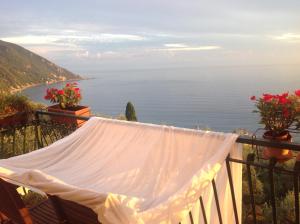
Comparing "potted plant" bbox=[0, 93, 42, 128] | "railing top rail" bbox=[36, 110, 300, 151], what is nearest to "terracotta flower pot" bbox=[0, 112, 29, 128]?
"potted plant" bbox=[0, 93, 42, 128]

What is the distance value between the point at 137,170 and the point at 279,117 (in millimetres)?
1140

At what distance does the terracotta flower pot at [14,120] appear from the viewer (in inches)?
142

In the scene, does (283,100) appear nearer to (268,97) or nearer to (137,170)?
(268,97)

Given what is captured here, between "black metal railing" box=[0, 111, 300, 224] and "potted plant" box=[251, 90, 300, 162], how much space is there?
0.06 meters

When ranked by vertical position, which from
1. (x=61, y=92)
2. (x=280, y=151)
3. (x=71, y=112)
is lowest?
(x=280, y=151)

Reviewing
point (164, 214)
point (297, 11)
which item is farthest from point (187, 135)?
point (297, 11)

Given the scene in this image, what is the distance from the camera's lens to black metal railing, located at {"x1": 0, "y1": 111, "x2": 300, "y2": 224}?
6.08ft

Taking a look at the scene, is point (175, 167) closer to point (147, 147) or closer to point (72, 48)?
point (147, 147)

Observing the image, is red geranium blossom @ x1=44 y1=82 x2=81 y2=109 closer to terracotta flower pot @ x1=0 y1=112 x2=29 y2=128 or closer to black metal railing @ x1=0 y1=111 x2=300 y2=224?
black metal railing @ x1=0 y1=111 x2=300 y2=224

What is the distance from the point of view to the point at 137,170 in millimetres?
2367

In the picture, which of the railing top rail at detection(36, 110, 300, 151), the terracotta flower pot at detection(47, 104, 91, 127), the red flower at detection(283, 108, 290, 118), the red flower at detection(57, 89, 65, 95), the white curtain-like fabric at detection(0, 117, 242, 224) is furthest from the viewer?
the red flower at detection(57, 89, 65, 95)

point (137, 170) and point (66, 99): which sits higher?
point (66, 99)

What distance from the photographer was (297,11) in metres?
20.9

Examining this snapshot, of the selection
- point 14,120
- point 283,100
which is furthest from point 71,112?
point 283,100
